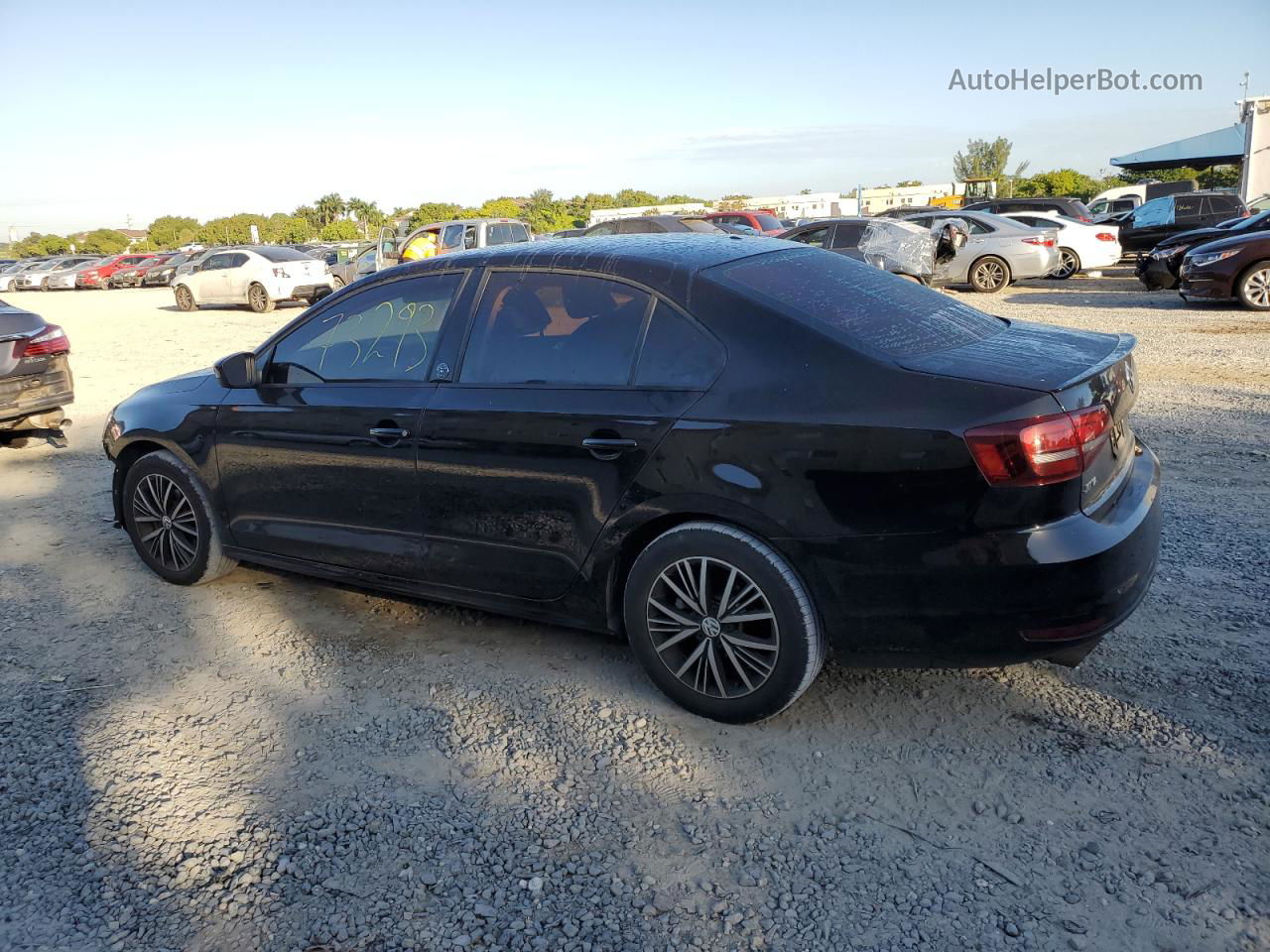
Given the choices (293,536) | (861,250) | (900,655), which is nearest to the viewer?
(900,655)

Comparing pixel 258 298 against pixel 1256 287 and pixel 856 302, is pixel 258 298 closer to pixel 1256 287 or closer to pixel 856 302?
pixel 1256 287

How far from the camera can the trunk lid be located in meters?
3.02

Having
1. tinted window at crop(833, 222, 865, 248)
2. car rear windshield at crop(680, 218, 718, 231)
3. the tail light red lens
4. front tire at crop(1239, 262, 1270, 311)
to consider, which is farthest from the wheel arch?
car rear windshield at crop(680, 218, 718, 231)

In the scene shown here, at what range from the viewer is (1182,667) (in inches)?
144

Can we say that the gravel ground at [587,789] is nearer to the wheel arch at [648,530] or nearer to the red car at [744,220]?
the wheel arch at [648,530]

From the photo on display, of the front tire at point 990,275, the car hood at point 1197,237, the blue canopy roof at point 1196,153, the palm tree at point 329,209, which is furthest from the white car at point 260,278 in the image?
the palm tree at point 329,209

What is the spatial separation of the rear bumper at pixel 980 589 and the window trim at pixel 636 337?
711 millimetres

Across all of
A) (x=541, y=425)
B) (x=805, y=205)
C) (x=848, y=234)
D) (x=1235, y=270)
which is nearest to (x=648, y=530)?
(x=541, y=425)

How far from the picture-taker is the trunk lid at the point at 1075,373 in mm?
3023

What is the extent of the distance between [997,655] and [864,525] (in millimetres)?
576

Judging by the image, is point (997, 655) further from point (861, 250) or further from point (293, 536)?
point (861, 250)

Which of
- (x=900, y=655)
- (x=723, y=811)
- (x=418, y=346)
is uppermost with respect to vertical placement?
(x=418, y=346)

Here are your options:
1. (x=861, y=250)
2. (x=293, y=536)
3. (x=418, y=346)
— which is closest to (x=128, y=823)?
(x=293, y=536)

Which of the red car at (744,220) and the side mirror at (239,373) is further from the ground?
the red car at (744,220)
